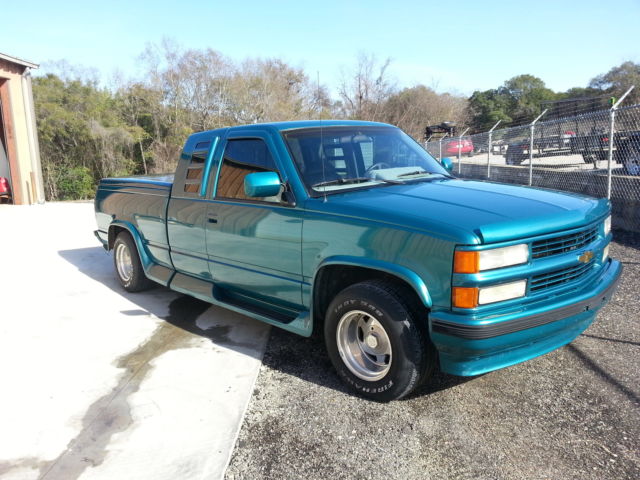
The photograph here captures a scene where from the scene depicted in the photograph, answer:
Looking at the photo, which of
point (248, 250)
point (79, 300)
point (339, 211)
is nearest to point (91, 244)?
point (79, 300)

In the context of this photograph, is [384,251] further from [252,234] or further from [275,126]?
[275,126]

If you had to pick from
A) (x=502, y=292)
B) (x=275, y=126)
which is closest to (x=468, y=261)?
(x=502, y=292)

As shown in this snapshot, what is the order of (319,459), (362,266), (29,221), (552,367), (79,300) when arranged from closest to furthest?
(319,459), (362,266), (552,367), (79,300), (29,221)

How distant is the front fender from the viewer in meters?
2.98

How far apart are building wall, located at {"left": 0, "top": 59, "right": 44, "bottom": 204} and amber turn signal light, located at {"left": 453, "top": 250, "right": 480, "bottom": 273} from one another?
17044mm

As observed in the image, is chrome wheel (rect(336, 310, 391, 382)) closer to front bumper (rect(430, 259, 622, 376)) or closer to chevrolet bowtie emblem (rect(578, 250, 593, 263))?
front bumper (rect(430, 259, 622, 376))

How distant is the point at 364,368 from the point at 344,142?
184 centimetres

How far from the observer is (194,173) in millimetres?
4945

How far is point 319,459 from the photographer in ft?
9.30

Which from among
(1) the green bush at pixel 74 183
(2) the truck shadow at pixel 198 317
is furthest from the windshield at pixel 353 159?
(1) the green bush at pixel 74 183

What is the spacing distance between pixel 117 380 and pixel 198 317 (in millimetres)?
1514

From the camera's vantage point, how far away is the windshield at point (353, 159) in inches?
155

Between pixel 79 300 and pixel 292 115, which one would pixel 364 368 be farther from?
pixel 292 115

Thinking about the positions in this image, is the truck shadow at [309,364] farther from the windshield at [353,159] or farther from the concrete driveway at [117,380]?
the windshield at [353,159]
